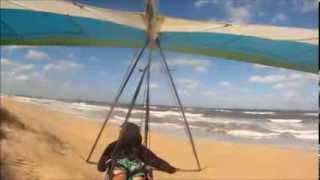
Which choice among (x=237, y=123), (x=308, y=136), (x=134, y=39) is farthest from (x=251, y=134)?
(x=134, y=39)

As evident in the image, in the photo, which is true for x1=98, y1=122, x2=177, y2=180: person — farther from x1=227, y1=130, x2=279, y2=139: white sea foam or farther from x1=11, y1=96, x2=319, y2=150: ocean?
x1=227, y1=130, x2=279, y2=139: white sea foam

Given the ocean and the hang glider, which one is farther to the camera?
the ocean

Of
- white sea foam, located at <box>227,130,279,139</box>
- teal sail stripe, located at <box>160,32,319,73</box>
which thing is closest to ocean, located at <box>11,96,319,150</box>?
white sea foam, located at <box>227,130,279,139</box>

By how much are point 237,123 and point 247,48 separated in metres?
12.9

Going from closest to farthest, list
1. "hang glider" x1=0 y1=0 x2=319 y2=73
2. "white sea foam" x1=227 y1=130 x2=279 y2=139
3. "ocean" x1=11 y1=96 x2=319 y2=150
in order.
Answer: "hang glider" x1=0 y1=0 x2=319 y2=73, "ocean" x1=11 y1=96 x2=319 y2=150, "white sea foam" x1=227 y1=130 x2=279 y2=139

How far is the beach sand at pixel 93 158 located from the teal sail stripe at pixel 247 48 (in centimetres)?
162

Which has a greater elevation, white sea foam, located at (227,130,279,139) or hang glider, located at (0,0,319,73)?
hang glider, located at (0,0,319,73)

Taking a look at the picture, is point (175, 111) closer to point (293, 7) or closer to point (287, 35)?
point (293, 7)

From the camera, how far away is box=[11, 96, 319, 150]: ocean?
12539 millimetres

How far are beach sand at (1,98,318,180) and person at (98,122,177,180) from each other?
5.74 feet

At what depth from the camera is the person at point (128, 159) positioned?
2793mm

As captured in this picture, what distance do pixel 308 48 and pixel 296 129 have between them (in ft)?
37.1

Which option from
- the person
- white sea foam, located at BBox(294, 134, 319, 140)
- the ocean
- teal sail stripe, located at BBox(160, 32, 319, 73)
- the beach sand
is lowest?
the ocean

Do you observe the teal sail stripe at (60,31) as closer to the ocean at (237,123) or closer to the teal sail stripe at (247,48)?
the teal sail stripe at (247,48)
